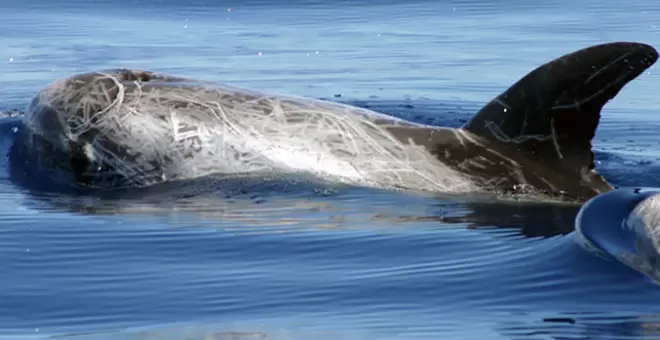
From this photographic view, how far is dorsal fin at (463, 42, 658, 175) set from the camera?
9.23m

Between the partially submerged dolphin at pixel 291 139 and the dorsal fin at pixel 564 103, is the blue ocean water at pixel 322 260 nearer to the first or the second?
the partially submerged dolphin at pixel 291 139

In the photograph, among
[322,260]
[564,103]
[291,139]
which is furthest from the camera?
[291,139]

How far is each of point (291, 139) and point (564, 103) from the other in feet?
5.88

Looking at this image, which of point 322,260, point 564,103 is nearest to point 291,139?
point 564,103

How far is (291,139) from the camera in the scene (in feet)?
33.2

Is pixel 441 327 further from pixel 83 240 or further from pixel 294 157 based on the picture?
pixel 294 157

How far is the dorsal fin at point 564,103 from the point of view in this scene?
923 centimetres

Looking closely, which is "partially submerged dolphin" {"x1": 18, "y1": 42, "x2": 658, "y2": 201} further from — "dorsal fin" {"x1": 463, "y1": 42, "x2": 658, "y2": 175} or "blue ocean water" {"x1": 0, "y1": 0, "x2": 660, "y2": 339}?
"blue ocean water" {"x1": 0, "y1": 0, "x2": 660, "y2": 339}

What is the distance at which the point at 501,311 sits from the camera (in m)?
7.19

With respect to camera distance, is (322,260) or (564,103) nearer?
(322,260)

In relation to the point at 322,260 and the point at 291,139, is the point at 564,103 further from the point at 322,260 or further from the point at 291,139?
the point at 322,260

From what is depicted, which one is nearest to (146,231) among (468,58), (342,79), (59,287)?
(59,287)

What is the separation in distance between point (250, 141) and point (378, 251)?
6.36ft

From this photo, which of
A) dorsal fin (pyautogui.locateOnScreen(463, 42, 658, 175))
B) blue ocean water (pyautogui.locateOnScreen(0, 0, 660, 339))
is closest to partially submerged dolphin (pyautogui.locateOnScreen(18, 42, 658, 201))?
dorsal fin (pyautogui.locateOnScreen(463, 42, 658, 175))
